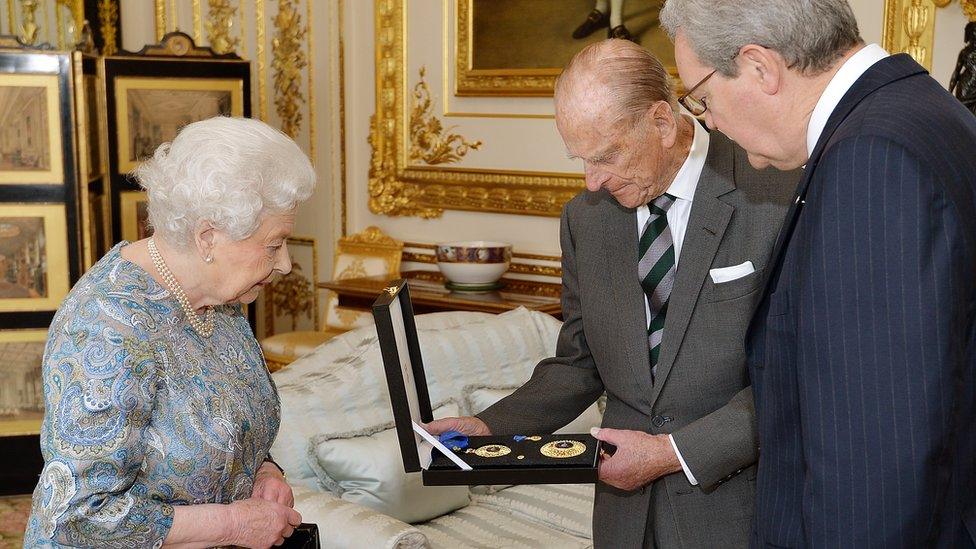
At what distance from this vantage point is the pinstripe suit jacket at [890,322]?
103 centimetres

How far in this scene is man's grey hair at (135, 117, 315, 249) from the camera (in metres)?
1.68

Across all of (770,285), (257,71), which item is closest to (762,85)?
(770,285)

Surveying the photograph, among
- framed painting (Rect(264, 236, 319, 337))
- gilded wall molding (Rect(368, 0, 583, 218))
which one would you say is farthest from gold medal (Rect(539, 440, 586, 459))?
framed painting (Rect(264, 236, 319, 337))

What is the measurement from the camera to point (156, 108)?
5.14 meters

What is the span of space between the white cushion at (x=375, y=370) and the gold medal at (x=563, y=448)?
131cm

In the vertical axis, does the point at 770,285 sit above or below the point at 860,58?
below

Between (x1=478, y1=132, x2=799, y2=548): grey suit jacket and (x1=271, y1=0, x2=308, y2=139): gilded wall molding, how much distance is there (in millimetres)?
4514

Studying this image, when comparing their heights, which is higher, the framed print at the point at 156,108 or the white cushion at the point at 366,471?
the framed print at the point at 156,108

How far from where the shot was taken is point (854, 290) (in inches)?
41.3

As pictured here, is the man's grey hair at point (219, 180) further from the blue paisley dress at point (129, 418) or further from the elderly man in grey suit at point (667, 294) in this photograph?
the elderly man in grey suit at point (667, 294)

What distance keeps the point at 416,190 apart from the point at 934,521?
4.66 metres

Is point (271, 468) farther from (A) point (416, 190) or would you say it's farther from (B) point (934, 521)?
(A) point (416, 190)

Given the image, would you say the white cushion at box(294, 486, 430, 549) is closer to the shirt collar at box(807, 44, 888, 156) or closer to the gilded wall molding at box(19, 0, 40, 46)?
the shirt collar at box(807, 44, 888, 156)

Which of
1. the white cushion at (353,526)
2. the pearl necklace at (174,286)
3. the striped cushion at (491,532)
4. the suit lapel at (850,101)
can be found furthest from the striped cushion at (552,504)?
the suit lapel at (850,101)
